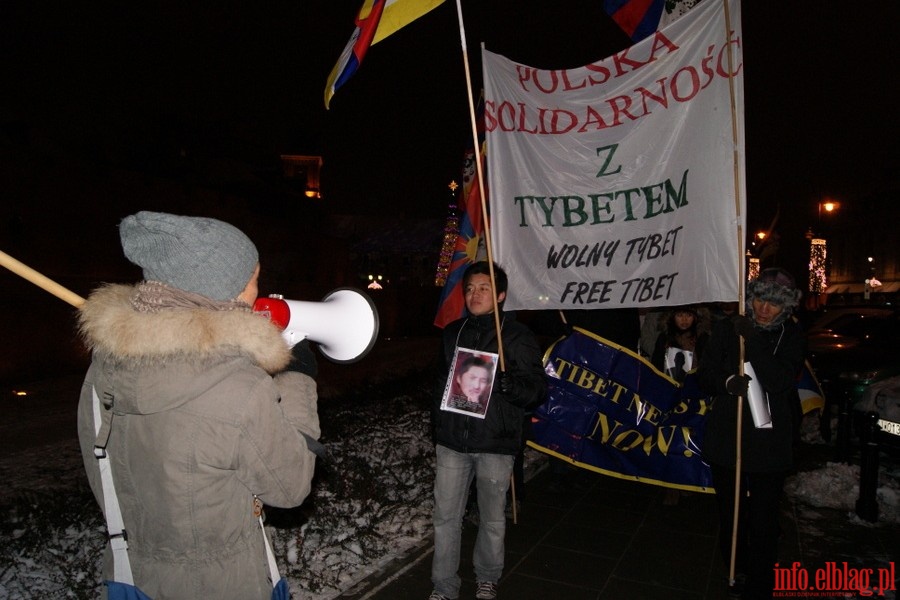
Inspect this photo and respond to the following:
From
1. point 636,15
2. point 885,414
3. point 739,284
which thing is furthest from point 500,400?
point 636,15

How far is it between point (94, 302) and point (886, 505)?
6342mm

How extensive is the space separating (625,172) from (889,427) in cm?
339

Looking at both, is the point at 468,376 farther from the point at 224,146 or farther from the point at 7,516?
the point at 224,146

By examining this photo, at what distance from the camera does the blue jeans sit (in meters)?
3.54

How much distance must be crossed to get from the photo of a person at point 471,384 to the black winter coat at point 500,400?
53 millimetres

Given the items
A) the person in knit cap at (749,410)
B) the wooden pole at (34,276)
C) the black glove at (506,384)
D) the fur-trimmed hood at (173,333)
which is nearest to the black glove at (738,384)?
the person in knit cap at (749,410)

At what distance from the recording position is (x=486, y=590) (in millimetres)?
3674

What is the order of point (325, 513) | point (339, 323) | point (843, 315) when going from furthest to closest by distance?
point (843, 315) < point (325, 513) < point (339, 323)

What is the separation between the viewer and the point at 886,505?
5.42 metres

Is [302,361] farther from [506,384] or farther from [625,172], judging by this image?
[625,172]

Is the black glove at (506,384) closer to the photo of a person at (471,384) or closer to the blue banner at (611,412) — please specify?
the photo of a person at (471,384)

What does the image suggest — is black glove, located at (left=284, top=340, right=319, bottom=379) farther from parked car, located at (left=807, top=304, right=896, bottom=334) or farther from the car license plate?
parked car, located at (left=807, top=304, right=896, bottom=334)

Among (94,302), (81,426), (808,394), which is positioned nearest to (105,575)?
(81,426)

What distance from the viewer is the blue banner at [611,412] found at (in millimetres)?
5133
